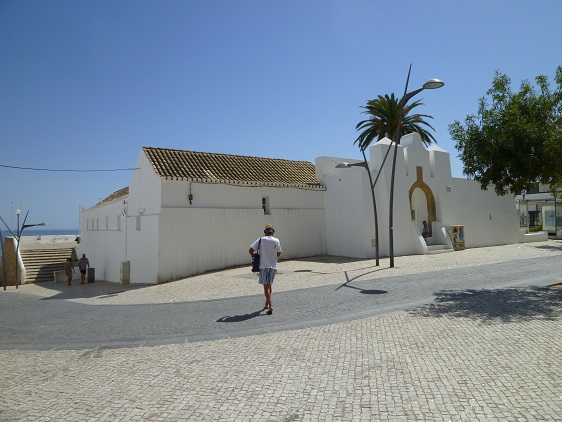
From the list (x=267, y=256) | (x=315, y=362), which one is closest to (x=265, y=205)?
(x=267, y=256)

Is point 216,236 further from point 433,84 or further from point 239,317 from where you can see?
point 433,84

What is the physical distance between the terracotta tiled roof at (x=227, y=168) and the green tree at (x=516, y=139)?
1113cm

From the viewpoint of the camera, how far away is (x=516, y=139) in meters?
9.44

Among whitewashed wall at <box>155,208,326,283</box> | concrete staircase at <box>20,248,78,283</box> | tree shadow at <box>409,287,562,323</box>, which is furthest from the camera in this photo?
concrete staircase at <box>20,248,78,283</box>

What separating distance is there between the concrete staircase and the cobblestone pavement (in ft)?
77.0

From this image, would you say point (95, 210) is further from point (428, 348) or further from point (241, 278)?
point (428, 348)

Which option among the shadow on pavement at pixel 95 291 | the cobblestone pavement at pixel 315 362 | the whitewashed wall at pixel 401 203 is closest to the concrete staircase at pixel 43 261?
the shadow on pavement at pixel 95 291

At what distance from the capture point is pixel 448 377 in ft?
14.5

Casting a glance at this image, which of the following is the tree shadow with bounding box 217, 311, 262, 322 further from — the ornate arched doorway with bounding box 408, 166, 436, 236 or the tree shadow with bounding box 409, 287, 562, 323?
the ornate arched doorway with bounding box 408, 166, 436, 236

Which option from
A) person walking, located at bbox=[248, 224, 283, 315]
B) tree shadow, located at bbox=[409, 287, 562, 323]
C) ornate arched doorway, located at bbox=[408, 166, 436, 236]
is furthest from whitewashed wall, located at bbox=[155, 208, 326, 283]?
tree shadow, located at bbox=[409, 287, 562, 323]

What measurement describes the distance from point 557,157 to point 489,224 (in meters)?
17.8

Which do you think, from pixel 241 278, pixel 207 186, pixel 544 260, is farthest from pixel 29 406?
pixel 544 260

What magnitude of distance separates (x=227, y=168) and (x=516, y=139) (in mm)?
13599

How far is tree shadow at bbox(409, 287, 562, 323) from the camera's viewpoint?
280 inches
